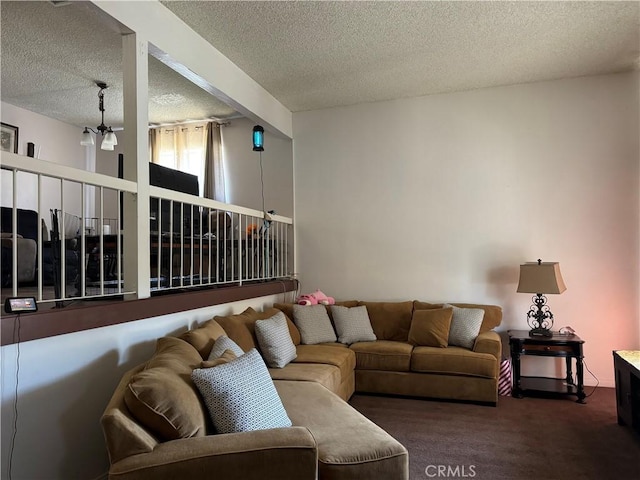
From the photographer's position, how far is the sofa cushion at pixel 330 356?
3.55 meters

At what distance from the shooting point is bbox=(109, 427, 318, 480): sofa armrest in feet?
5.37

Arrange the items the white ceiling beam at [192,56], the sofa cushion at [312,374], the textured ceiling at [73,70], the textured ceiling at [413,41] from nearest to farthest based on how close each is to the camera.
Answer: the white ceiling beam at [192,56], the sofa cushion at [312,374], the textured ceiling at [413,41], the textured ceiling at [73,70]

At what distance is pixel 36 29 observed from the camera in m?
3.52

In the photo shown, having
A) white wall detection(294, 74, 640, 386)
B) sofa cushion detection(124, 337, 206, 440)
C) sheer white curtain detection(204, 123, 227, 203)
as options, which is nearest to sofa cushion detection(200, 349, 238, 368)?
sofa cushion detection(124, 337, 206, 440)

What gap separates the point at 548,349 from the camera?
12.8 ft

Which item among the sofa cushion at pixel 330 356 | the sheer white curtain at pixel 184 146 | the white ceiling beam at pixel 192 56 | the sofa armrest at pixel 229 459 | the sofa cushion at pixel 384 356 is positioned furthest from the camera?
the sheer white curtain at pixel 184 146

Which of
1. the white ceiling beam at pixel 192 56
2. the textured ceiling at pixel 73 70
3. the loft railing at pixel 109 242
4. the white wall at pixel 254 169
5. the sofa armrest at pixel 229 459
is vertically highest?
the textured ceiling at pixel 73 70

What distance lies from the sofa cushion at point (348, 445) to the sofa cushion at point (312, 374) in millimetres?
611

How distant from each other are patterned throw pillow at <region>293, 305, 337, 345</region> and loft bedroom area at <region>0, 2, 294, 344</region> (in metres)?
0.49

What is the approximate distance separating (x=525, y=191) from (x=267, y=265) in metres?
2.80

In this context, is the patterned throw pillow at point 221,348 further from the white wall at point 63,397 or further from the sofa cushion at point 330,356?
the sofa cushion at point 330,356

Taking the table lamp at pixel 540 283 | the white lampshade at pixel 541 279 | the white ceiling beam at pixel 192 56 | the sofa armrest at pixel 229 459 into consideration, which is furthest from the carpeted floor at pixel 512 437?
the white ceiling beam at pixel 192 56

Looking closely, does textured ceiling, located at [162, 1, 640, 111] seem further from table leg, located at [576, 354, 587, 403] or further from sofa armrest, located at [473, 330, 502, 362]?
table leg, located at [576, 354, 587, 403]

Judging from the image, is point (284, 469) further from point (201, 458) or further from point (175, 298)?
point (175, 298)
